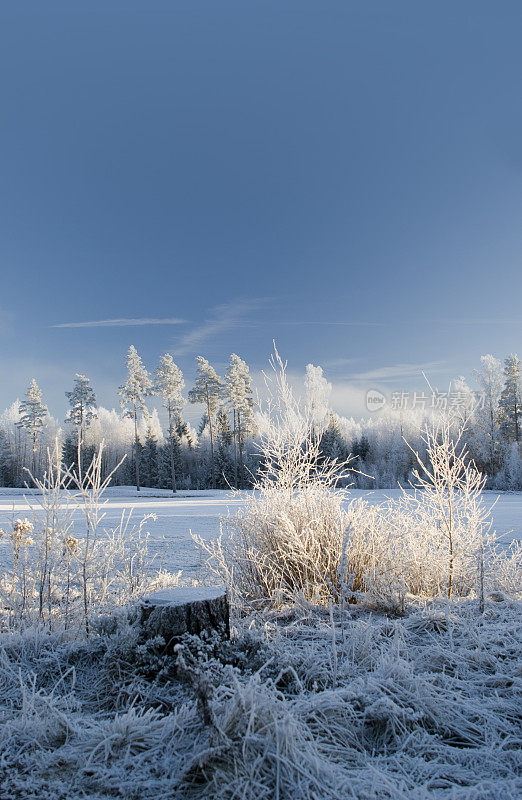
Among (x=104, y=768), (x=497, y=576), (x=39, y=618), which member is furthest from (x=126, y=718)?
(x=497, y=576)

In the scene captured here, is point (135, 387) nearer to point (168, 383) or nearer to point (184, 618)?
point (168, 383)

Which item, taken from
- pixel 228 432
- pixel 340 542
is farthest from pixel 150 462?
pixel 340 542

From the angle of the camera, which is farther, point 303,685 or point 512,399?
point 512,399

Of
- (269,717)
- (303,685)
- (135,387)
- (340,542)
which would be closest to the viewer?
(269,717)

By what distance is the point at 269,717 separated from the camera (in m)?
2.04

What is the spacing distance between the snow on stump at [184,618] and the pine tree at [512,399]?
3965cm

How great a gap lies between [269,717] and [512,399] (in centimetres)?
4064

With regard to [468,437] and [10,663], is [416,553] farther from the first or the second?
[468,437]

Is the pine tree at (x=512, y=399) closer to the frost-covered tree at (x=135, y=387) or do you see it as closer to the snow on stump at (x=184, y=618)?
the frost-covered tree at (x=135, y=387)

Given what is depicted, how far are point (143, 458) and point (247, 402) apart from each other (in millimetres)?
14029

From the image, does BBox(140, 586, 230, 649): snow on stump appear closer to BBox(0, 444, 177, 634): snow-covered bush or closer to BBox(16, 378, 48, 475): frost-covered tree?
BBox(0, 444, 177, 634): snow-covered bush

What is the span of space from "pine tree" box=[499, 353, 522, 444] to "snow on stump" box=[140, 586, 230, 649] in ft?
130

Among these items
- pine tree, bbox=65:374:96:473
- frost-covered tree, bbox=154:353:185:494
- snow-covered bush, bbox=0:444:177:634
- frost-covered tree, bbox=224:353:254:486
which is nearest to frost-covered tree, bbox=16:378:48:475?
pine tree, bbox=65:374:96:473

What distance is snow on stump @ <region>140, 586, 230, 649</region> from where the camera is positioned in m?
3.00
